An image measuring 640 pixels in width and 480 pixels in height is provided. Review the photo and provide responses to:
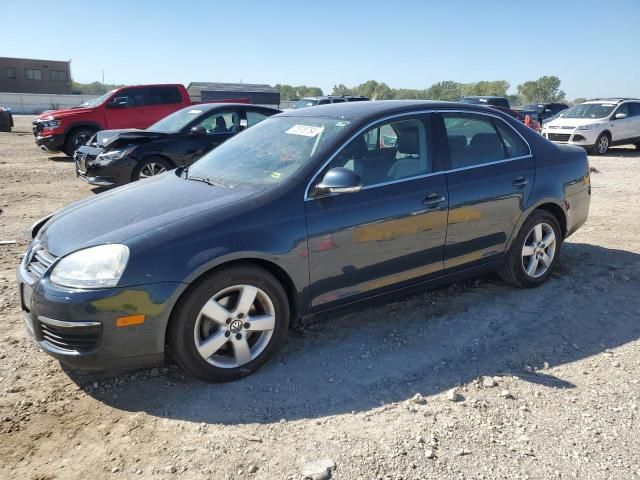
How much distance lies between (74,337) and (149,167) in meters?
5.97

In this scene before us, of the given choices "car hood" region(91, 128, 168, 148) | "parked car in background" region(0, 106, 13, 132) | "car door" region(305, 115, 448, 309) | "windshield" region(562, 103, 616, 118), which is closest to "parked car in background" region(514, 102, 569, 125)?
"windshield" region(562, 103, 616, 118)

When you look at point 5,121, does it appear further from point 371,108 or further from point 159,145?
point 371,108

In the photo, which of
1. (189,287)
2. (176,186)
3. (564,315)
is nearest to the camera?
(189,287)

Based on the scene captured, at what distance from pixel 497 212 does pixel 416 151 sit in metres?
0.88

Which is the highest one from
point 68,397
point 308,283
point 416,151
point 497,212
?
point 416,151

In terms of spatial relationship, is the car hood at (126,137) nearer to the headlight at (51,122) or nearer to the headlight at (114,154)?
the headlight at (114,154)

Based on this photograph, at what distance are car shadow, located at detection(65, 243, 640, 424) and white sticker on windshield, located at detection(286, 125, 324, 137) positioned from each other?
4.67ft

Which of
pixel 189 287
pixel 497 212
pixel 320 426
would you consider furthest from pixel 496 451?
pixel 497 212

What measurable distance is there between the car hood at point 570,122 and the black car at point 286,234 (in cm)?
1267

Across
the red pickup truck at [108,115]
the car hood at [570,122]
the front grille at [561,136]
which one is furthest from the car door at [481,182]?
the car hood at [570,122]

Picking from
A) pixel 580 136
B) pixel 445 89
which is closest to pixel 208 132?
pixel 580 136

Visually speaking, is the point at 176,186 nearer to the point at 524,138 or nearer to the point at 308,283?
the point at 308,283

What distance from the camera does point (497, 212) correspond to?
4219 mm

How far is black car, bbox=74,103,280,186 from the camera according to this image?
8.27 m
